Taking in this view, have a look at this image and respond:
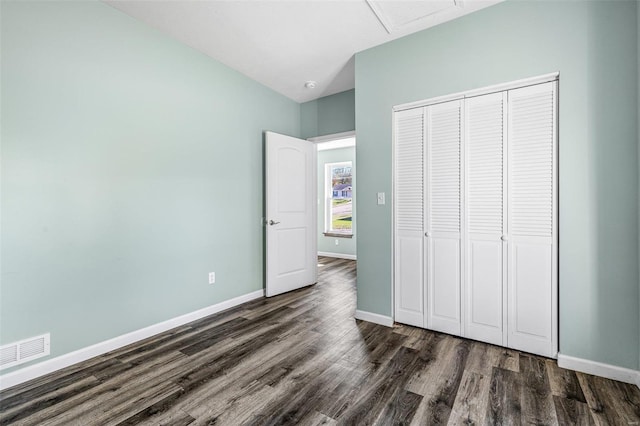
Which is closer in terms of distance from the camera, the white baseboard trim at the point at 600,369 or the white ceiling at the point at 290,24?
the white baseboard trim at the point at 600,369

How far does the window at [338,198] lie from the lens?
22.0 feet

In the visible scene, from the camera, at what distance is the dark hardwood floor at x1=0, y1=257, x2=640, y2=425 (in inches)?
62.1

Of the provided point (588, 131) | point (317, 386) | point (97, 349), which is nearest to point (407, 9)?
point (588, 131)

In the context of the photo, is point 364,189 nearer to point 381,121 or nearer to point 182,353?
point 381,121

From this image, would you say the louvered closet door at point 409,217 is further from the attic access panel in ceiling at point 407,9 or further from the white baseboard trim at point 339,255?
the white baseboard trim at point 339,255

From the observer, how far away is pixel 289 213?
12.7ft

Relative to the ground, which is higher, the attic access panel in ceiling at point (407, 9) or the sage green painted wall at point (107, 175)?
the attic access panel in ceiling at point (407, 9)

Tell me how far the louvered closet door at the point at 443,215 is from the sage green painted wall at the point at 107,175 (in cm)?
210

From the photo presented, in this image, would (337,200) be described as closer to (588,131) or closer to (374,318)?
(374,318)

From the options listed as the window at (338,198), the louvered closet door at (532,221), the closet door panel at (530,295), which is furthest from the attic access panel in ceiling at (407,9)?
the window at (338,198)

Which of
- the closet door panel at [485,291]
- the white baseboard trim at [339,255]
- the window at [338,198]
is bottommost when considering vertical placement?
the white baseboard trim at [339,255]

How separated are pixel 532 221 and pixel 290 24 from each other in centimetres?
250

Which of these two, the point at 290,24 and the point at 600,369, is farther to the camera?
the point at 290,24

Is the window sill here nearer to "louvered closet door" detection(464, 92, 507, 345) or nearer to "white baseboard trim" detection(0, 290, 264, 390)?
"white baseboard trim" detection(0, 290, 264, 390)
